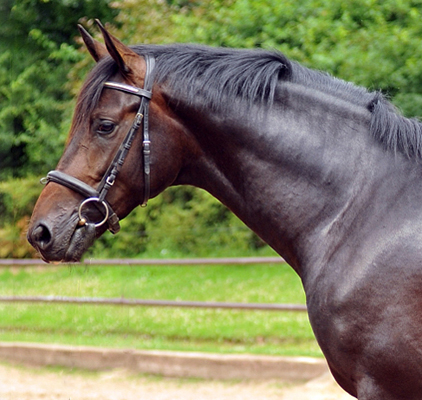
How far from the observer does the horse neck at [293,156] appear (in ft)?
7.22

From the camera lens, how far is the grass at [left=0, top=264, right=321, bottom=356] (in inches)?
238

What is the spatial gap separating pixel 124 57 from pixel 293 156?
0.76 m

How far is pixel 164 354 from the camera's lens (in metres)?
5.46

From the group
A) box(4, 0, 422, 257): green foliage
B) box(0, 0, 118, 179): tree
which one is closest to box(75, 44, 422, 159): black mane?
box(4, 0, 422, 257): green foliage

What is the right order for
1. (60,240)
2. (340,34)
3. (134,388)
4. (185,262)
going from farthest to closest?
1. (340,34)
2. (185,262)
3. (134,388)
4. (60,240)

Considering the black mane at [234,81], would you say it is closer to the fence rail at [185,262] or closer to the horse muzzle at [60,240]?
the horse muzzle at [60,240]

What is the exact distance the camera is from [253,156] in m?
2.27

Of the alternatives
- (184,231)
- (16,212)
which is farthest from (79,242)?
(16,212)

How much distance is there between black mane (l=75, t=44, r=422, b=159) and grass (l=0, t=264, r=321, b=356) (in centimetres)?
343

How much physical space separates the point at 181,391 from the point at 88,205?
10.6ft

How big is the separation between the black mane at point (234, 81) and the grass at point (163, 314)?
3.43 m

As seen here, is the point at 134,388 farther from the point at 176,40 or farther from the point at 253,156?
the point at 176,40

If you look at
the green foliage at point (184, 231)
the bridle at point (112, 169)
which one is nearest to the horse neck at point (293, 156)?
the bridle at point (112, 169)

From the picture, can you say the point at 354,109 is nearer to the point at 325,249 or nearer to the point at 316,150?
the point at 316,150
